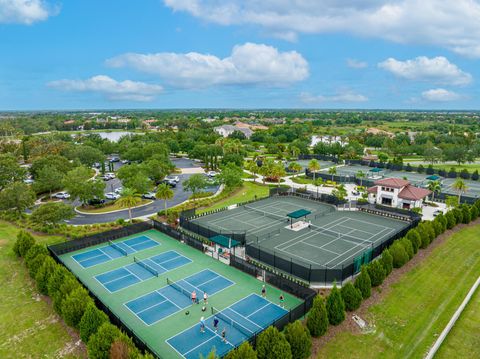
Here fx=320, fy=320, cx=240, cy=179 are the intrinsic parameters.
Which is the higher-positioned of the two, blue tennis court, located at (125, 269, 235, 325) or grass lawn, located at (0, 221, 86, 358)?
blue tennis court, located at (125, 269, 235, 325)

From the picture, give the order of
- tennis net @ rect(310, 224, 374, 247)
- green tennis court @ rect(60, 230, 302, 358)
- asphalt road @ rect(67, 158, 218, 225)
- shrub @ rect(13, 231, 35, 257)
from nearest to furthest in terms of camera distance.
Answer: green tennis court @ rect(60, 230, 302, 358) → shrub @ rect(13, 231, 35, 257) → tennis net @ rect(310, 224, 374, 247) → asphalt road @ rect(67, 158, 218, 225)

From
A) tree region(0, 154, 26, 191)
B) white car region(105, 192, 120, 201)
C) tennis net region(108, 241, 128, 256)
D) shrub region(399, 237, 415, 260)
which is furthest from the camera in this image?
tree region(0, 154, 26, 191)

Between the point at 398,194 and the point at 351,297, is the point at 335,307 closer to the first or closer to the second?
the point at 351,297

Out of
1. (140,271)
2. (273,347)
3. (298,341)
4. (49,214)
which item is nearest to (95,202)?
(49,214)

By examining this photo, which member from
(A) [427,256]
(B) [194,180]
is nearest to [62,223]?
(B) [194,180]

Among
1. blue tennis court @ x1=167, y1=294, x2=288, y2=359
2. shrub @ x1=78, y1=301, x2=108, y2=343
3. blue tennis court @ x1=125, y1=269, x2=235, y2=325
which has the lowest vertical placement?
blue tennis court @ x1=125, y1=269, x2=235, y2=325

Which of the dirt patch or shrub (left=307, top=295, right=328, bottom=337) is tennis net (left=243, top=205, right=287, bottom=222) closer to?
the dirt patch

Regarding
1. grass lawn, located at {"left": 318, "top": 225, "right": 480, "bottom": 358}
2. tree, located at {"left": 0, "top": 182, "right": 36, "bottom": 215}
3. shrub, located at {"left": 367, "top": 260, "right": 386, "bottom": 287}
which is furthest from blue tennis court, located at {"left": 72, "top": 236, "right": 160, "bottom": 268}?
grass lawn, located at {"left": 318, "top": 225, "right": 480, "bottom": 358}

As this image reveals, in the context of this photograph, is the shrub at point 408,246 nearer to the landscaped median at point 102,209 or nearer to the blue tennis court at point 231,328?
the blue tennis court at point 231,328
